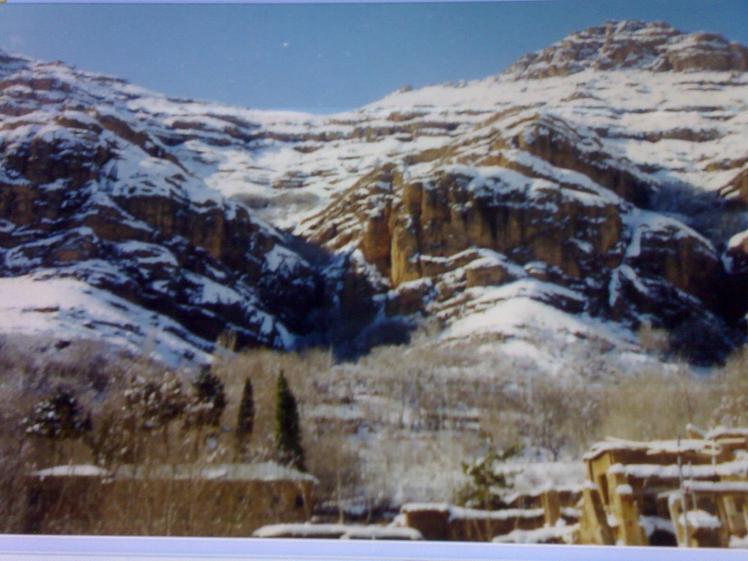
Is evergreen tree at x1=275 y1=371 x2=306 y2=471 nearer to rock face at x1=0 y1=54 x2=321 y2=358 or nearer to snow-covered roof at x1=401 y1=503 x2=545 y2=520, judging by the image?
rock face at x1=0 y1=54 x2=321 y2=358

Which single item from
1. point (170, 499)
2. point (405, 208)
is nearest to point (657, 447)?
point (405, 208)

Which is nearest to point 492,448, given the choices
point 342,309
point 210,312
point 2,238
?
point 342,309

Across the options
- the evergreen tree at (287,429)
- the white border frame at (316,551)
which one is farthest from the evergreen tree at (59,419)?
the evergreen tree at (287,429)

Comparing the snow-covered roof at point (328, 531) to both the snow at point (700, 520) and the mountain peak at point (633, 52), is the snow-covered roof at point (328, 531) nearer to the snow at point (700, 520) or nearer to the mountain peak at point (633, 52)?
the snow at point (700, 520)

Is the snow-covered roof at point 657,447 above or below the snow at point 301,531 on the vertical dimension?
above

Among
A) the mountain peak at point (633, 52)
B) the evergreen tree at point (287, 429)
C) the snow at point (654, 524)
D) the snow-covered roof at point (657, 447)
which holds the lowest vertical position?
the snow at point (654, 524)

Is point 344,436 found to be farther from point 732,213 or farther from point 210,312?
point 732,213

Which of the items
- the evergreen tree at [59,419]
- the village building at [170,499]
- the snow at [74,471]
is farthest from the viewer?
the evergreen tree at [59,419]
